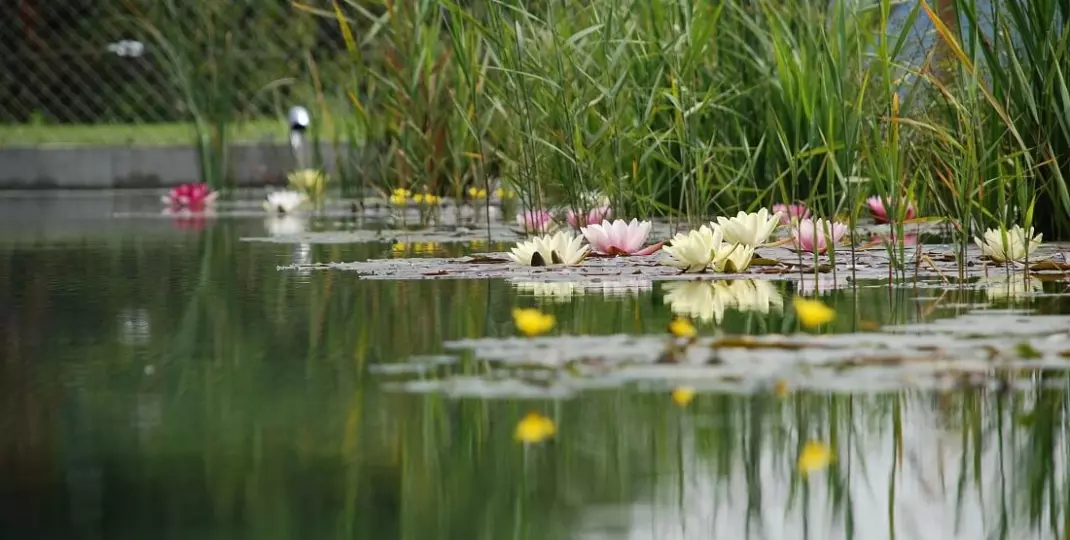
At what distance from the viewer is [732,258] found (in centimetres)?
340

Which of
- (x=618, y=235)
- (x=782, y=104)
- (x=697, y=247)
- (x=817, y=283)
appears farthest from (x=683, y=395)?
(x=782, y=104)

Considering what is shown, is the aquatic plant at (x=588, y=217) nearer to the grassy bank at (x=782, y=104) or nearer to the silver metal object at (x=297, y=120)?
the grassy bank at (x=782, y=104)

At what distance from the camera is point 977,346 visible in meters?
2.25

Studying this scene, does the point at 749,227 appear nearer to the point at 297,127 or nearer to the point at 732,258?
the point at 732,258

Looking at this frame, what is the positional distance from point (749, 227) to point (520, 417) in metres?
1.70

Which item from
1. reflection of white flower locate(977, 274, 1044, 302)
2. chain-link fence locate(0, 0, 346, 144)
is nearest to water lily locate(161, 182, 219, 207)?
chain-link fence locate(0, 0, 346, 144)

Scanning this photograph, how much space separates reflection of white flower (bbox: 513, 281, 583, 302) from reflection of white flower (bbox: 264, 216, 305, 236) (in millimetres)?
2246

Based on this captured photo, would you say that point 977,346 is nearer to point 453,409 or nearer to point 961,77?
point 453,409

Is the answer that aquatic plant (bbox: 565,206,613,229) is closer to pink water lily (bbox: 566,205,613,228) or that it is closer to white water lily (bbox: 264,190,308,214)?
pink water lily (bbox: 566,205,613,228)

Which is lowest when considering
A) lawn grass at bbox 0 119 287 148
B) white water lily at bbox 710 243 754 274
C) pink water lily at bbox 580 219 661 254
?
white water lily at bbox 710 243 754 274

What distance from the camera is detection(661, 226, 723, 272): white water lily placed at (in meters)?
3.34

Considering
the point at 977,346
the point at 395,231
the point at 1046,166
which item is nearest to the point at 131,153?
the point at 395,231

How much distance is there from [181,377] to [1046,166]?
2187mm

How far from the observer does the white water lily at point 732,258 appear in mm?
3387
